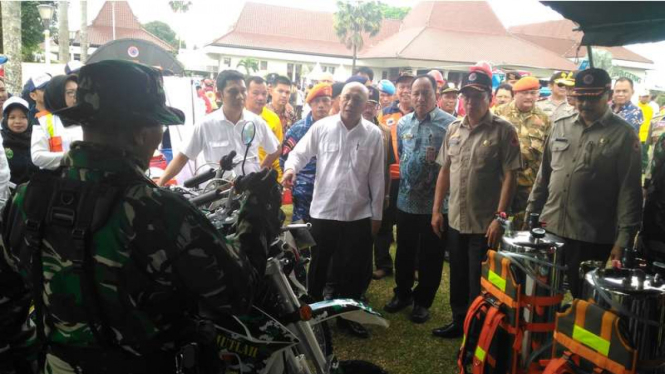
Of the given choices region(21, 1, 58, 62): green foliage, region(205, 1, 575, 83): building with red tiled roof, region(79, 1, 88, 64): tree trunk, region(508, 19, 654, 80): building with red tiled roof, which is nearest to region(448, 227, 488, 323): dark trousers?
region(79, 1, 88, 64): tree trunk

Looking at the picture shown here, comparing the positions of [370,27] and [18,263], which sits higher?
[370,27]

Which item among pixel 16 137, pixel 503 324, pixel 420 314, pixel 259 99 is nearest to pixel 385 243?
pixel 420 314

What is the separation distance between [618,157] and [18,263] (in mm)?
3253

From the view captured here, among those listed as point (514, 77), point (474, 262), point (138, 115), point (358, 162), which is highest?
point (514, 77)

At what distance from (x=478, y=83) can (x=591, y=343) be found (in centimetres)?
212

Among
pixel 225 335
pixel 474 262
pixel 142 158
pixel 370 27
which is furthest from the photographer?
pixel 370 27

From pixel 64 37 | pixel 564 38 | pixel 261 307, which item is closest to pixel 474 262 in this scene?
pixel 261 307

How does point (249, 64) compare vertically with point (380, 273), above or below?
above

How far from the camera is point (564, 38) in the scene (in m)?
47.2

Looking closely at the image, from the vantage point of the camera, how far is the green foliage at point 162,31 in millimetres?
77500

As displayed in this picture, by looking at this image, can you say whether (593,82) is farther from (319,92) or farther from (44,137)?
(44,137)

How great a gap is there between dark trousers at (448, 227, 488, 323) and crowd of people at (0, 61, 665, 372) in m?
0.01

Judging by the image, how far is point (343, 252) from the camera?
13.2 ft

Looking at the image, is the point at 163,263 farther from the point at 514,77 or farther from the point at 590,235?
the point at 514,77
